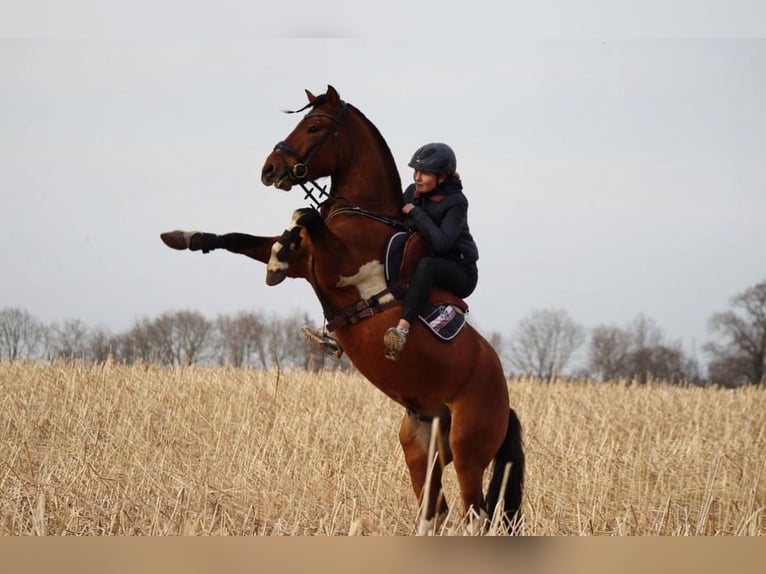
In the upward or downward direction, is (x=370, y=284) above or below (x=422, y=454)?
above

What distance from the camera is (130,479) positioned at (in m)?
6.49

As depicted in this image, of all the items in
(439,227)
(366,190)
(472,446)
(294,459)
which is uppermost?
(366,190)

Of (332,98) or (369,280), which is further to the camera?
(332,98)

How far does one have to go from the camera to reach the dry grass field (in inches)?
230

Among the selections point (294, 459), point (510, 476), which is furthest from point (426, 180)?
point (294, 459)

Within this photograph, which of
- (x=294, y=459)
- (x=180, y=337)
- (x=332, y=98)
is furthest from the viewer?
(x=180, y=337)

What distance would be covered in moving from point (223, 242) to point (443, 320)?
1178mm

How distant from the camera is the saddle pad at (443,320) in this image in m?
4.96

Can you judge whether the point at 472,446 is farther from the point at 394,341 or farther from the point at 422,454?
the point at 394,341

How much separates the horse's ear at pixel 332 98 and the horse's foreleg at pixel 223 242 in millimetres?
746

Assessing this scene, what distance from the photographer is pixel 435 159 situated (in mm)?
5031

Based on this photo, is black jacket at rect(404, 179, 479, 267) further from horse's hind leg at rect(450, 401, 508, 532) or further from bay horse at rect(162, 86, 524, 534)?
horse's hind leg at rect(450, 401, 508, 532)

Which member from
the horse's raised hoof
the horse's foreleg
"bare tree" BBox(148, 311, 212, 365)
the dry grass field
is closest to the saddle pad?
the horse's foreleg

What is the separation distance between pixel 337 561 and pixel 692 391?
11.4 metres
